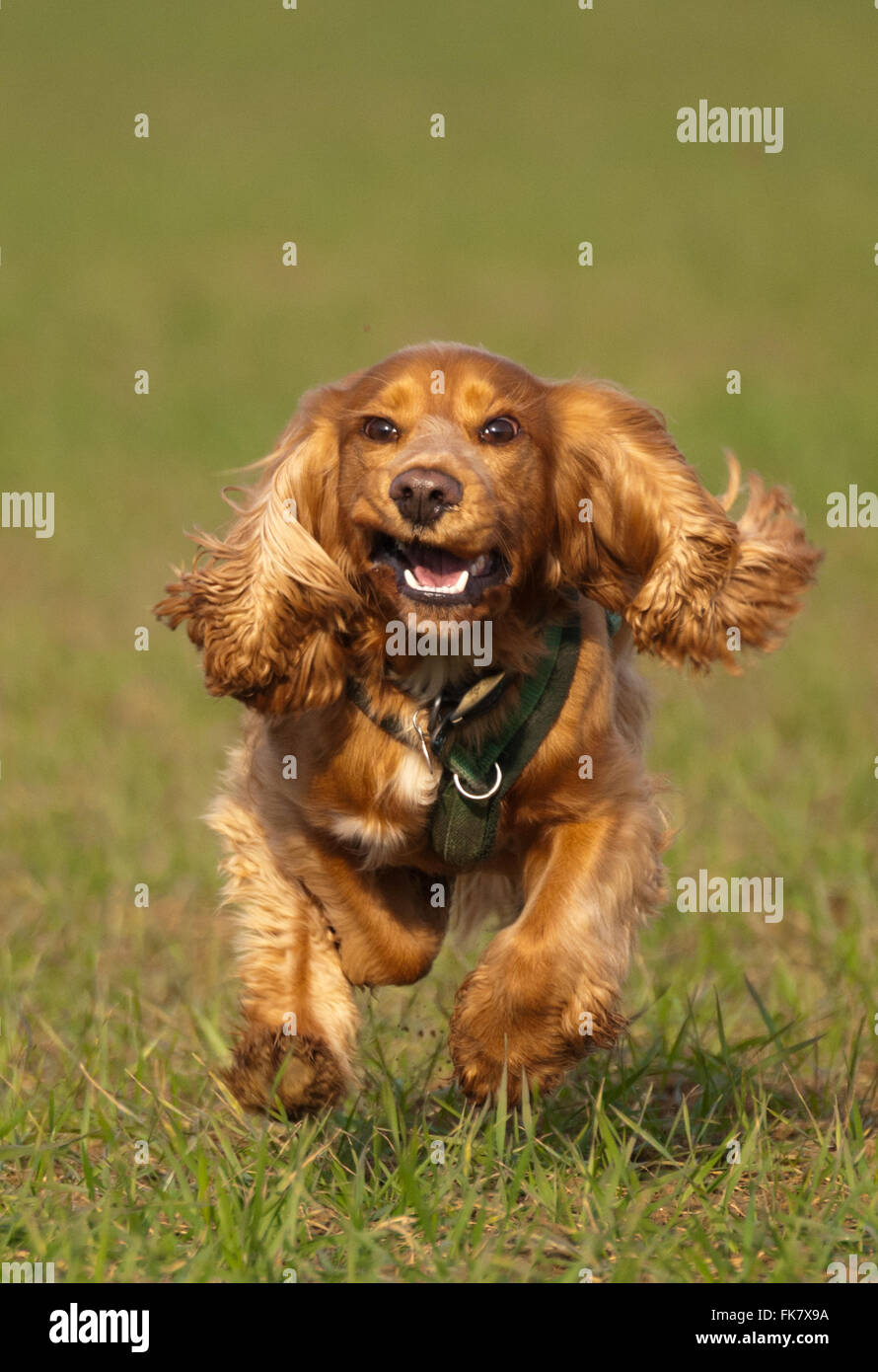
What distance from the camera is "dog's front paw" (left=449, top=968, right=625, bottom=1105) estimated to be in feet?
10.9

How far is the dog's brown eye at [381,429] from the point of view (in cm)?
336

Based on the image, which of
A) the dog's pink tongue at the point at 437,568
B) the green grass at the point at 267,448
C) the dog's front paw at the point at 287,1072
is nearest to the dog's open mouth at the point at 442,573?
the dog's pink tongue at the point at 437,568

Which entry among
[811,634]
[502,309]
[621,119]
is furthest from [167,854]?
[621,119]

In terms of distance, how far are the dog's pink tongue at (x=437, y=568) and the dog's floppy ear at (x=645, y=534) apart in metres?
0.33

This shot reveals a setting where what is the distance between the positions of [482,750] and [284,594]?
0.48 meters

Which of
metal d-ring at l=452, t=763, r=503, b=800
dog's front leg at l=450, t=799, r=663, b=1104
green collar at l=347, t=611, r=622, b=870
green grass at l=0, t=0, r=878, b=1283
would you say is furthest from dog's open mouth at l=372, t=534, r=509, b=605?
green grass at l=0, t=0, r=878, b=1283

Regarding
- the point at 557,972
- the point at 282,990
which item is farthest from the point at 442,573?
the point at 282,990

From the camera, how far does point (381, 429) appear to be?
133 inches

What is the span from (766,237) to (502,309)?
4.64 meters

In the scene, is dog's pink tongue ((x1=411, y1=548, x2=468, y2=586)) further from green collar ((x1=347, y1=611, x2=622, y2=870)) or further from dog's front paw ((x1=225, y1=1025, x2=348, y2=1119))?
dog's front paw ((x1=225, y1=1025, x2=348, y2=1119))

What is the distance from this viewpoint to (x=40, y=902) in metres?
5.39

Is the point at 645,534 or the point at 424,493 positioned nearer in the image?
the point at 424,493

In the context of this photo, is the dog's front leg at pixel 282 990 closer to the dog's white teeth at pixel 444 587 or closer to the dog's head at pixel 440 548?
the dog's head at pixel 440 548

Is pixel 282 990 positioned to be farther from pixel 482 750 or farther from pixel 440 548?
pixel 440 548
